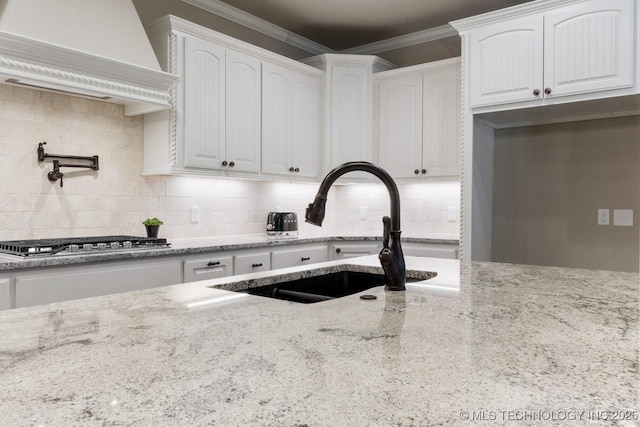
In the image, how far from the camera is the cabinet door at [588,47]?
2.92 m

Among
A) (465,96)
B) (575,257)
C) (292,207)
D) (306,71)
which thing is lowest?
(575,257)

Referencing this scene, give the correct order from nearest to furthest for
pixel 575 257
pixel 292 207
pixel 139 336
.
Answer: pixel 139 336 < pixel 575 257 < pixel 292 207

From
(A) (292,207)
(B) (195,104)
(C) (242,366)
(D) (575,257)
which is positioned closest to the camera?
(C) (242,366)

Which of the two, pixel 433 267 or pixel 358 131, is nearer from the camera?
pixel 433 267

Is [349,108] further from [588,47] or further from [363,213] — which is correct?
[588,47]

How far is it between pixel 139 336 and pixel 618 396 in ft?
2.44

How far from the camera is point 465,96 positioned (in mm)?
3525

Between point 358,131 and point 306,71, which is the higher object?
point 306,71

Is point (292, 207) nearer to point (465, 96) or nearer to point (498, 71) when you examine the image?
point (465, 96)

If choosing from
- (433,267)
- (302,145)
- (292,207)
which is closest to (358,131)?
(302,145)

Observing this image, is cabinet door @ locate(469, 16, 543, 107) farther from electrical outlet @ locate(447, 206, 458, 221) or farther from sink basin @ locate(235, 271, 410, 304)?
sink basin @ locate(235, 271, 410, 304)

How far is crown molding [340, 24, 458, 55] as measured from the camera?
14.6ft

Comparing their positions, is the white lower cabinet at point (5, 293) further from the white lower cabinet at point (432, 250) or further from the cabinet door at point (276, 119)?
the white lower cabinet at point (432, 250)

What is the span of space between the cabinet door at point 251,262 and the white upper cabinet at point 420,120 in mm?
1486
